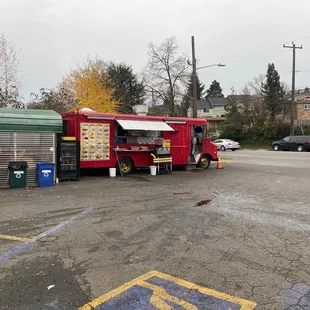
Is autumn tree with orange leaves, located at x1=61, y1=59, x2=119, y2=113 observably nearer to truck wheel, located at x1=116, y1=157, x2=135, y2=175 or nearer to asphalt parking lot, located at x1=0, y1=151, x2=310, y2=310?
truck wheel, located at x1=116, y1=157, x2=135, y2=175

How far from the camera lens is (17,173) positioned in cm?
1090

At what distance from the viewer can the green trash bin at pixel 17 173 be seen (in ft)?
35.6

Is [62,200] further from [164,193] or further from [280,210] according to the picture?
[280,210]

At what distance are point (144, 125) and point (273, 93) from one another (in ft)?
148

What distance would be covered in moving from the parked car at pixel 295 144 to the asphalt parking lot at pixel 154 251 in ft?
91.4

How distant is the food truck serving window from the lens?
13.7 m

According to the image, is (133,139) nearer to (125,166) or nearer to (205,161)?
(125,166)

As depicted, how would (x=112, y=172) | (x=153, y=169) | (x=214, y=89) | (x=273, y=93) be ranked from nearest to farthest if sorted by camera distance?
(x=112, y=172), (x=153, y=169), (x=273, y=93), (x=214, y=89)

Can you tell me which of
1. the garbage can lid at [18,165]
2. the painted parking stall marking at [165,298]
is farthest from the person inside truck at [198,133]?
the painted parking stall marking at [165,298]

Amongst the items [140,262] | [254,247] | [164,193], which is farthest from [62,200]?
[254,247]

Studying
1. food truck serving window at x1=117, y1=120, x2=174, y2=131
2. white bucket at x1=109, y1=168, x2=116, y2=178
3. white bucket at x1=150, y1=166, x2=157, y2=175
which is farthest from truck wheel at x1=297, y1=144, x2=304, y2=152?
white bucket at x1=109, y1=168, x2=116, y2=178

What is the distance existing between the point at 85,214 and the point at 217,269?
3831 mm

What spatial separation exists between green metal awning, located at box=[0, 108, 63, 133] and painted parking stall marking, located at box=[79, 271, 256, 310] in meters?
8.69

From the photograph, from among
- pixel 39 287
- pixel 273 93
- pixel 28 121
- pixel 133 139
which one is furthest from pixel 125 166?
pixel 273 93
